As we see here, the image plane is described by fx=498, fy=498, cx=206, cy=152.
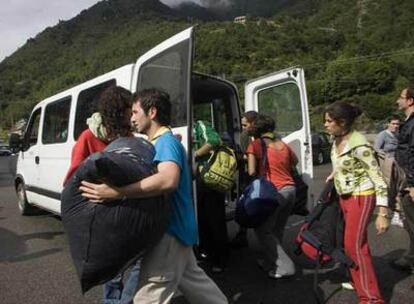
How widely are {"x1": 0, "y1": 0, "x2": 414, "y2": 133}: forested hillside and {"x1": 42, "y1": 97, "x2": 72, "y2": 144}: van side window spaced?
2663 cm

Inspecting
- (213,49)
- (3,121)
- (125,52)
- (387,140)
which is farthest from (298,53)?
(387,140)

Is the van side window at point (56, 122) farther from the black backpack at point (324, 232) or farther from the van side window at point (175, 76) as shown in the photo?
the black backpack at point (324, 232)

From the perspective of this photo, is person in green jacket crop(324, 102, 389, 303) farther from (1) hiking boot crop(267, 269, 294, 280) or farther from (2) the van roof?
(2) the van roof

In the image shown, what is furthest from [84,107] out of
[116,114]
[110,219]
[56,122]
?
[110,219]

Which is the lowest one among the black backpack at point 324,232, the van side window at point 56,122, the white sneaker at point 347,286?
the white sneaker at point 347,286

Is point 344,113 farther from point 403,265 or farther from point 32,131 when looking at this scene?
point 32,131

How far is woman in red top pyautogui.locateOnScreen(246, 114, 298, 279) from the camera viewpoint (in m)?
4.79

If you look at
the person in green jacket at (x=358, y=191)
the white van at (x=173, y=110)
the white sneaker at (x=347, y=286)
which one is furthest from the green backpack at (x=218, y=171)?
the white sneaker at (x=347, y=286)

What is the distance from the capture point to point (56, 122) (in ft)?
22.1

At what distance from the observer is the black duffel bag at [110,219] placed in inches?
92.0

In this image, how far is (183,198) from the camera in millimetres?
2730

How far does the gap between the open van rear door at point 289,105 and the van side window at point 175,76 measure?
164 centimetres

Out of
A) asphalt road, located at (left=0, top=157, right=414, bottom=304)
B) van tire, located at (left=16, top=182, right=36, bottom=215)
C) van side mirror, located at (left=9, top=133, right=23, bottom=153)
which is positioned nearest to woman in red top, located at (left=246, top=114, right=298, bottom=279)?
asphalt road, located at (left=0, top=157, right=414, bottom=304)

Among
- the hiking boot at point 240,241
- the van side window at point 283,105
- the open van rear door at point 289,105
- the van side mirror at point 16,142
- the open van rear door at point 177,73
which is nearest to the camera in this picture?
the open van rear door at point 177,73
